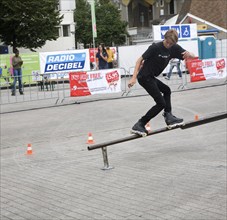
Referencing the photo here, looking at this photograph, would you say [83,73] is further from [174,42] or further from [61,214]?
[174,42]

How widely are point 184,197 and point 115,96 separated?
1457 centimetres

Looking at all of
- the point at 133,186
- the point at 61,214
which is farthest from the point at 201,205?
the point at 61,214

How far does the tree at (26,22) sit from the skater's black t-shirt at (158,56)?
43848 mm

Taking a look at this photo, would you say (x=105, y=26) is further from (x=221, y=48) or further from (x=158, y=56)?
(x=158, y=56)

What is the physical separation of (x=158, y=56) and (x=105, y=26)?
71.3 m

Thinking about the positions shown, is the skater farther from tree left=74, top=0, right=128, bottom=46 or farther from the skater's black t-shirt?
tree left=74, top=0, right=128, bottom=46

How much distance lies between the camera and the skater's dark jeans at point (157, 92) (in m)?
3.67

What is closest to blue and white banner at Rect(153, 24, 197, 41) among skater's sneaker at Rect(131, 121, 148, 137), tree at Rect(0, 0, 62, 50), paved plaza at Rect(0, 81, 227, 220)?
paved plaza at Rect(0, 81, 227, 220)

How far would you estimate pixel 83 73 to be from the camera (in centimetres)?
2134

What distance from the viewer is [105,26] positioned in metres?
73.5

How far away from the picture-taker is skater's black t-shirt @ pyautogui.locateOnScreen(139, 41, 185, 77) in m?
3.36

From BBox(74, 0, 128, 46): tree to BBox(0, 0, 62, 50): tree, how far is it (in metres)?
25.1

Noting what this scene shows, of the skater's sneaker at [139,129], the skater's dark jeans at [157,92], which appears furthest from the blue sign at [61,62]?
the skater's dark jeans at [157,92]

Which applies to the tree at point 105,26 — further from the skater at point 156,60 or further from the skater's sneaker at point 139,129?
the skater at point 156,60
